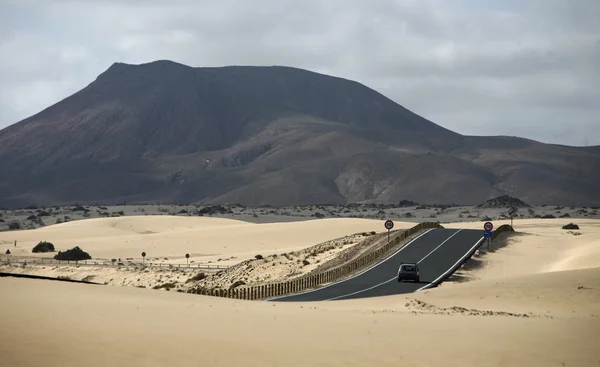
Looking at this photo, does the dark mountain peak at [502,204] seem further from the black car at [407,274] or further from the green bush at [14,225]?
the black car at [407,274]

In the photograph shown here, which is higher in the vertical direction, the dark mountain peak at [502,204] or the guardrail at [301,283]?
the dark mountain peak at [502,204]

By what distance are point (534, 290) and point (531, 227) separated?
71914mm

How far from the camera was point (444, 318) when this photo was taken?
26578 mm

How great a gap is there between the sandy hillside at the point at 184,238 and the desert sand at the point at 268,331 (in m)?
49.5

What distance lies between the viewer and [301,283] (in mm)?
45406

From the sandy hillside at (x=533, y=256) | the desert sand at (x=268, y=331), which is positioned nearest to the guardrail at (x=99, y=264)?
the sandy hillside at (x=533, y=256)

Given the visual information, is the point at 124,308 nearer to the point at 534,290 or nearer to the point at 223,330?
the point at 223,330

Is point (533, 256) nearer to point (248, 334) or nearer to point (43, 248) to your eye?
point (43, 248)

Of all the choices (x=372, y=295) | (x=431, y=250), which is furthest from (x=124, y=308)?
(x=431, y=250)

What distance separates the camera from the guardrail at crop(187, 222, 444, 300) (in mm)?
39500

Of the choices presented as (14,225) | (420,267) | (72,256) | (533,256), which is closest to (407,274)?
Result: (420,267)

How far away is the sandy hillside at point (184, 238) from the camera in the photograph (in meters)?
90.7

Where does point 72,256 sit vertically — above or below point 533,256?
above

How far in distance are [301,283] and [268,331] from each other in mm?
24524
